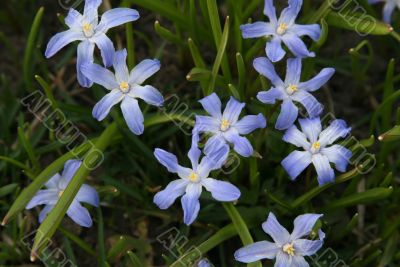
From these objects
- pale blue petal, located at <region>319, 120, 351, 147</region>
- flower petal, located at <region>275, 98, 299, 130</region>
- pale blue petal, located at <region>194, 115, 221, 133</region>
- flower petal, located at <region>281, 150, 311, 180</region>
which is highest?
pale blue petal, located at <region>194, 115, 221, 133</region>

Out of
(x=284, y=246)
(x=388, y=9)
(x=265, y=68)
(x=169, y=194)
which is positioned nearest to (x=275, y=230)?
(x=284, y=246)

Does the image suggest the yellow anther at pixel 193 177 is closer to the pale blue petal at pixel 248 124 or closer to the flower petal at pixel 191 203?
the flower petal at pixel 191 203

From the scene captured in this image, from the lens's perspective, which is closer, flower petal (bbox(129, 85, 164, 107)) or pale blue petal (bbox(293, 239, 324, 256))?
pale blue petal (bbox(293, 239, 324, 256))

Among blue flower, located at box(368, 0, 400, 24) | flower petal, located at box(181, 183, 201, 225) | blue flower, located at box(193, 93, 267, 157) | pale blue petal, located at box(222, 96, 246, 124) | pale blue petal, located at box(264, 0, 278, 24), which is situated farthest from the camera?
blue flower, located at box(368, 0, 400, 24)

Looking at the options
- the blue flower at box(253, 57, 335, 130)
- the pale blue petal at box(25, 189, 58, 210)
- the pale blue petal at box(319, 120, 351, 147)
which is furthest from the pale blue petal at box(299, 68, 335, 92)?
the pale blue petal at box(25, 189, 58, 210)

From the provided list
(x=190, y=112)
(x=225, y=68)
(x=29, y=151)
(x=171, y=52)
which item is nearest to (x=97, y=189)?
(x=29, y=151)

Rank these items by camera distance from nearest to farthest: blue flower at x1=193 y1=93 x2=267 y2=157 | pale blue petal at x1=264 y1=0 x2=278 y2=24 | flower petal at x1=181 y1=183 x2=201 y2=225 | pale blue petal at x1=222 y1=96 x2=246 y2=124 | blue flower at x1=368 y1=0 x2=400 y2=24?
1. flower petal at x1=181 y1=183 x2=201 y2=225
2. blue flower at x1=193 y1=93 x2=267 y2=157
3. pale blue petal at x1=222 y1=96 x2=246 y2=124
4. pale blue petal at x1=264 y1=0 x2=278 y2=24
5. blue flower at x1=368 y1=0 x2=400 y2=24

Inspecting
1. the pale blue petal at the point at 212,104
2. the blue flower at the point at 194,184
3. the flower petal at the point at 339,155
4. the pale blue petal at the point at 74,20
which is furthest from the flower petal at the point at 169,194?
the pale blue petal at the point at 74,20

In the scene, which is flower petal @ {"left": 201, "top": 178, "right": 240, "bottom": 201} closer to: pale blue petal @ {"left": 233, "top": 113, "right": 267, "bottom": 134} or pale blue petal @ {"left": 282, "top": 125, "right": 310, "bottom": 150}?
pale blue petal @ {"left": 233, "top": 113, "right": 267, "bottom": 134}
